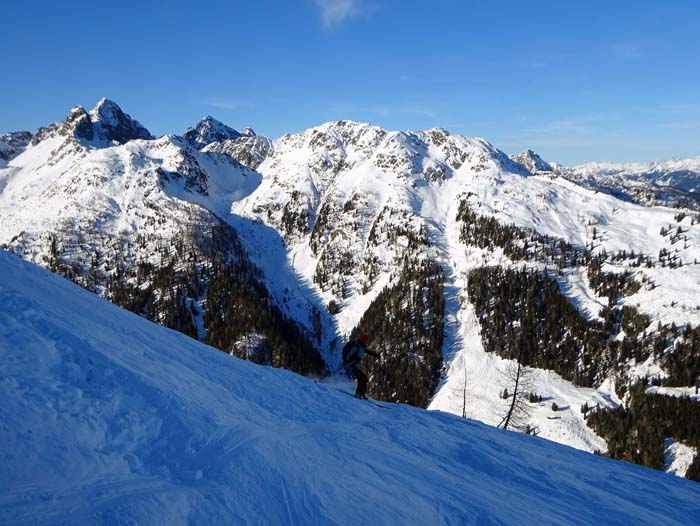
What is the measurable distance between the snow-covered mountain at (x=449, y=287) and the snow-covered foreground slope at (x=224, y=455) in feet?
229

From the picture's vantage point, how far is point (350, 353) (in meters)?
19.3

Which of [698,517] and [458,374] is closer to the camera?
[698,517]

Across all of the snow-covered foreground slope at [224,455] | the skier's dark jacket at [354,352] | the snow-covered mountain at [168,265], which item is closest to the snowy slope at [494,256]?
the snow-covered mountain at [168,265]

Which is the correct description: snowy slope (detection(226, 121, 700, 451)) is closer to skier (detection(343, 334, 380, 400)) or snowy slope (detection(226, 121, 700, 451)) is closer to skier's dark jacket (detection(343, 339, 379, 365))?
skier (detection(343, 334, 380, 400))

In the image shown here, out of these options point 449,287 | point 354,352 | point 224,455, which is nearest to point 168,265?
point 449,287

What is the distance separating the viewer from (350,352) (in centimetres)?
1930

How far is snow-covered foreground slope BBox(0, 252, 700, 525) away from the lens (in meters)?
7.66

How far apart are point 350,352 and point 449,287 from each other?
12473cm

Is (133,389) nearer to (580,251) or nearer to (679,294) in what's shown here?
(679,294)

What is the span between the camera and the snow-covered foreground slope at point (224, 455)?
25.1ft

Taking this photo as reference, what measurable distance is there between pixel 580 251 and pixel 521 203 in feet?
132

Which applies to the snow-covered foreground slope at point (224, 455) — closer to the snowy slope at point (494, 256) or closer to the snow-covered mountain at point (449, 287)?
the snow-covered mountain at point (449, 287)

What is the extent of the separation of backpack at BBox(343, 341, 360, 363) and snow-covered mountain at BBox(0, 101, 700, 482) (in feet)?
217

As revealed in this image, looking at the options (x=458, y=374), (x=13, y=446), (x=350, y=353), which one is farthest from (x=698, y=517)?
(x=458, y=374)
